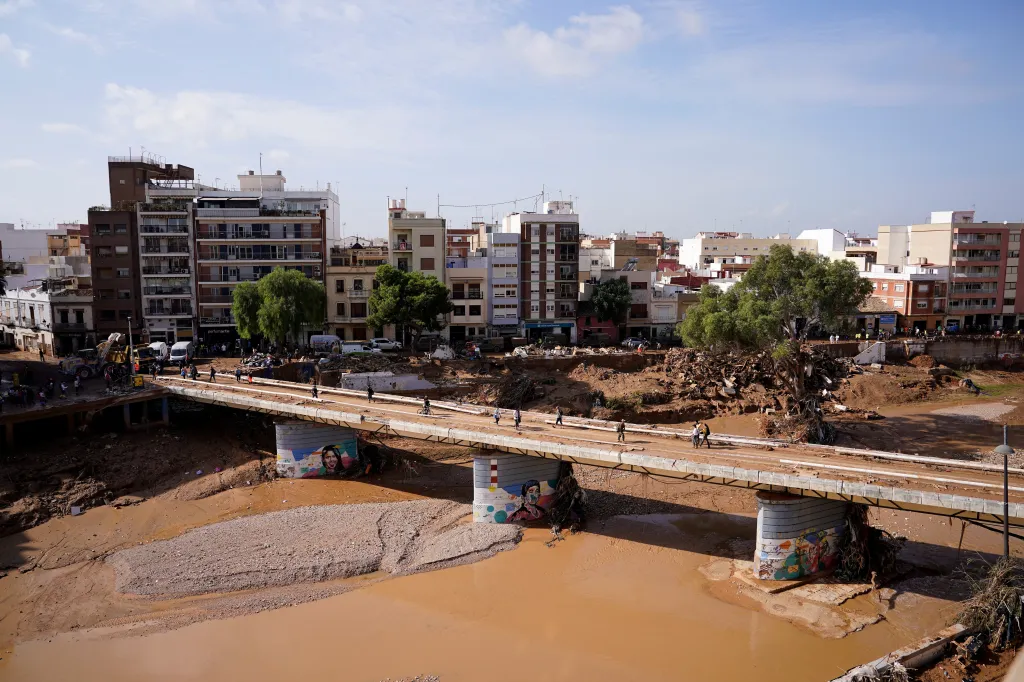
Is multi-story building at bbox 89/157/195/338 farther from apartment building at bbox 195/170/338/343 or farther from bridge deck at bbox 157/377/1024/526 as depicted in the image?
bridge deck at bbox 157/377/1024/526

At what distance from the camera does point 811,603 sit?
25.6 metres

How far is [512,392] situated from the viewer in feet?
177

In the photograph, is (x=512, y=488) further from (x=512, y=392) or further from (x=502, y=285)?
(x=502, y=285)

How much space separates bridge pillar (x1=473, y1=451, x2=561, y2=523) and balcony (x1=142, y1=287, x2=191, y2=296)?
4447 centimetres

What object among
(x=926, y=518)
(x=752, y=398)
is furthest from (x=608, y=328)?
(x=926, y=518)

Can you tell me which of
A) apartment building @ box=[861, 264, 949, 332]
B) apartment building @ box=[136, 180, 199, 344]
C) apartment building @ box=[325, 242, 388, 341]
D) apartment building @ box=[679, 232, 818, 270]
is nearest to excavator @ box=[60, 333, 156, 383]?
apartment building @ box=[136, 180, 199, 344]

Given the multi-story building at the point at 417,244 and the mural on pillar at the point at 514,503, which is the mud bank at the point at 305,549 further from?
the multi-story building at the point at 417,244

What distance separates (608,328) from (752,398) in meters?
22.2

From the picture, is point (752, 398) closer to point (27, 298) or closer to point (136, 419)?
point (136, 419)

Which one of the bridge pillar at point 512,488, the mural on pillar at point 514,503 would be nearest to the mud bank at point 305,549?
the mural on pillar at point 514,503

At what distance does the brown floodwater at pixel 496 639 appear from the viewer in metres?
22.7

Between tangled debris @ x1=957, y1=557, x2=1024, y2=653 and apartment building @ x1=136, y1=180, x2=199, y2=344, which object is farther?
apartment building @ x1=136, y1=180, x2=199, y2=344

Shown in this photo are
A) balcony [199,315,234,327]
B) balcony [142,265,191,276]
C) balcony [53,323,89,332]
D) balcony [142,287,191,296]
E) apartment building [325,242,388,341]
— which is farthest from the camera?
apartment building [325,242,388,341]

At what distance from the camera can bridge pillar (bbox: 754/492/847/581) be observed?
26359mm
